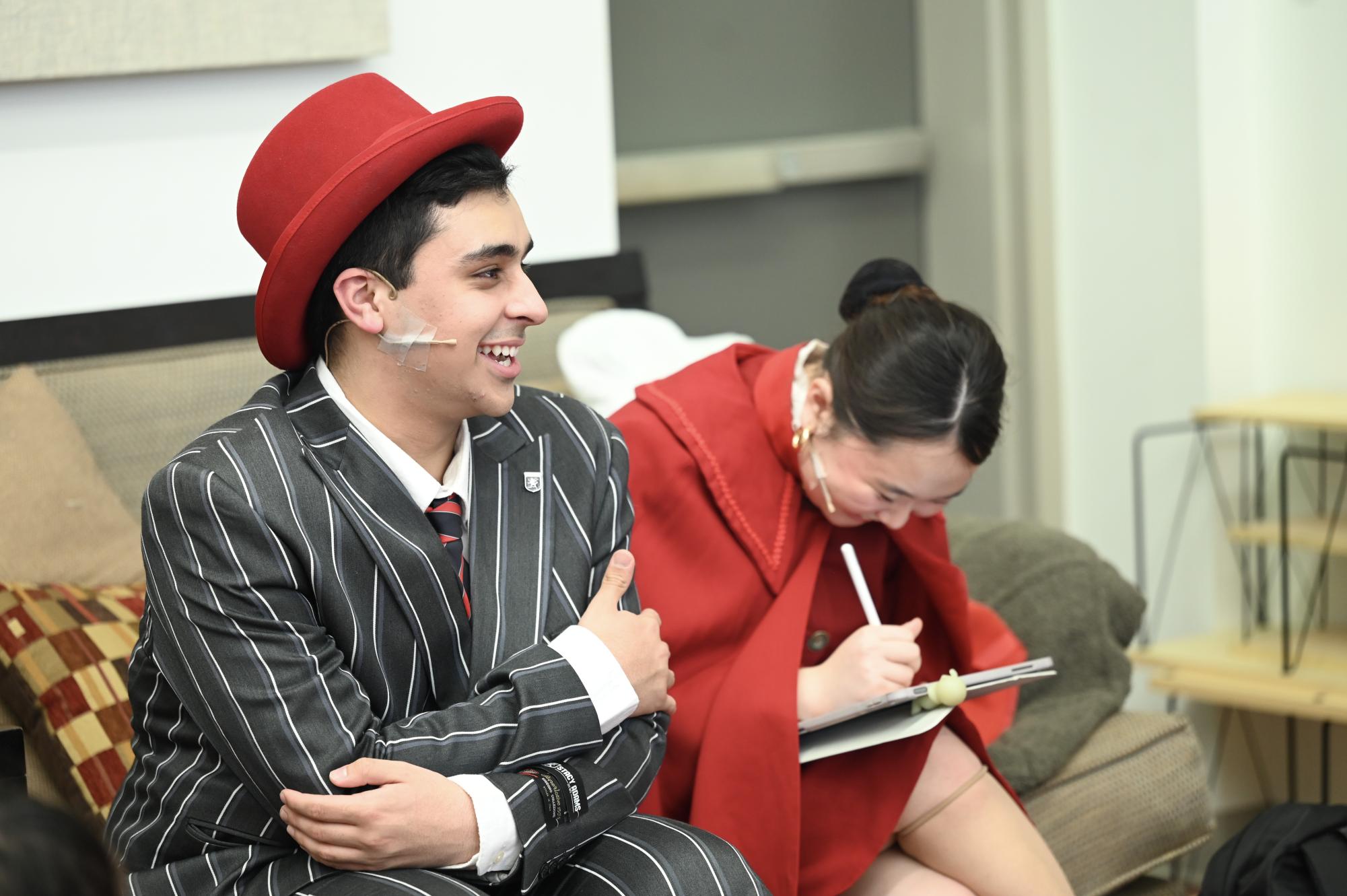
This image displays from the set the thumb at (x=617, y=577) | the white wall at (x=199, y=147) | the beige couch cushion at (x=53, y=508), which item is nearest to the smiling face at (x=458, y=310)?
the thumb at (x=617, y=577)

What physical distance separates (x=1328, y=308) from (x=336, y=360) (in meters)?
2.24

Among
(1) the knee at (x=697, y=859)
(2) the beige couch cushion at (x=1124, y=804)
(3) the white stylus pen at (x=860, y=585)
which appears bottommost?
(2) the beige couch cushion at (x=1124, y=804)

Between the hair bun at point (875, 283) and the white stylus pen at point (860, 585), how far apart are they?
299 mm

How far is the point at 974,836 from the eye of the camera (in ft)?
5.93

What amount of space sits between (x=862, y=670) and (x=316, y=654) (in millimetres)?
655

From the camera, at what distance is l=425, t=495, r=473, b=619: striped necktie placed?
4.94ft

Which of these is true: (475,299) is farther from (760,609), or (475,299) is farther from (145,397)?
(145,397)

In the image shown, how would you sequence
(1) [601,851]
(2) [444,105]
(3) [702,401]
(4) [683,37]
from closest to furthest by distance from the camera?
(1) [601,851], (3) [702,401], (2) [444,105], (4) [683,37]

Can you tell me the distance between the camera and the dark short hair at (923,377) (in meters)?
1.71

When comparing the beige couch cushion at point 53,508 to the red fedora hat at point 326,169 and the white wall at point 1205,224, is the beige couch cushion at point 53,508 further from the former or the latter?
the white wall at point 1205,224

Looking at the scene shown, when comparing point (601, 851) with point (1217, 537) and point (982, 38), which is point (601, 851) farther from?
point (982, 38)

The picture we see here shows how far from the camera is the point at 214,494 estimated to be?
133cm

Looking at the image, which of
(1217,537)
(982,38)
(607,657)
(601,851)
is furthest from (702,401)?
(982,38)

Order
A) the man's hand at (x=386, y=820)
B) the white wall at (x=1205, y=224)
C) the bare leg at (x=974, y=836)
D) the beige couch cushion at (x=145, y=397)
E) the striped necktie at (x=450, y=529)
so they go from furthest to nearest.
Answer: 1. the white wall at (x=1205, y=224)
2. the beige couch cushion at (x=145, y=397)
3. the bare leg at (x=974, y=836)
4. the striped necktie at (x=450, y=529)
5. the man's hand at (x=386, y=820)
